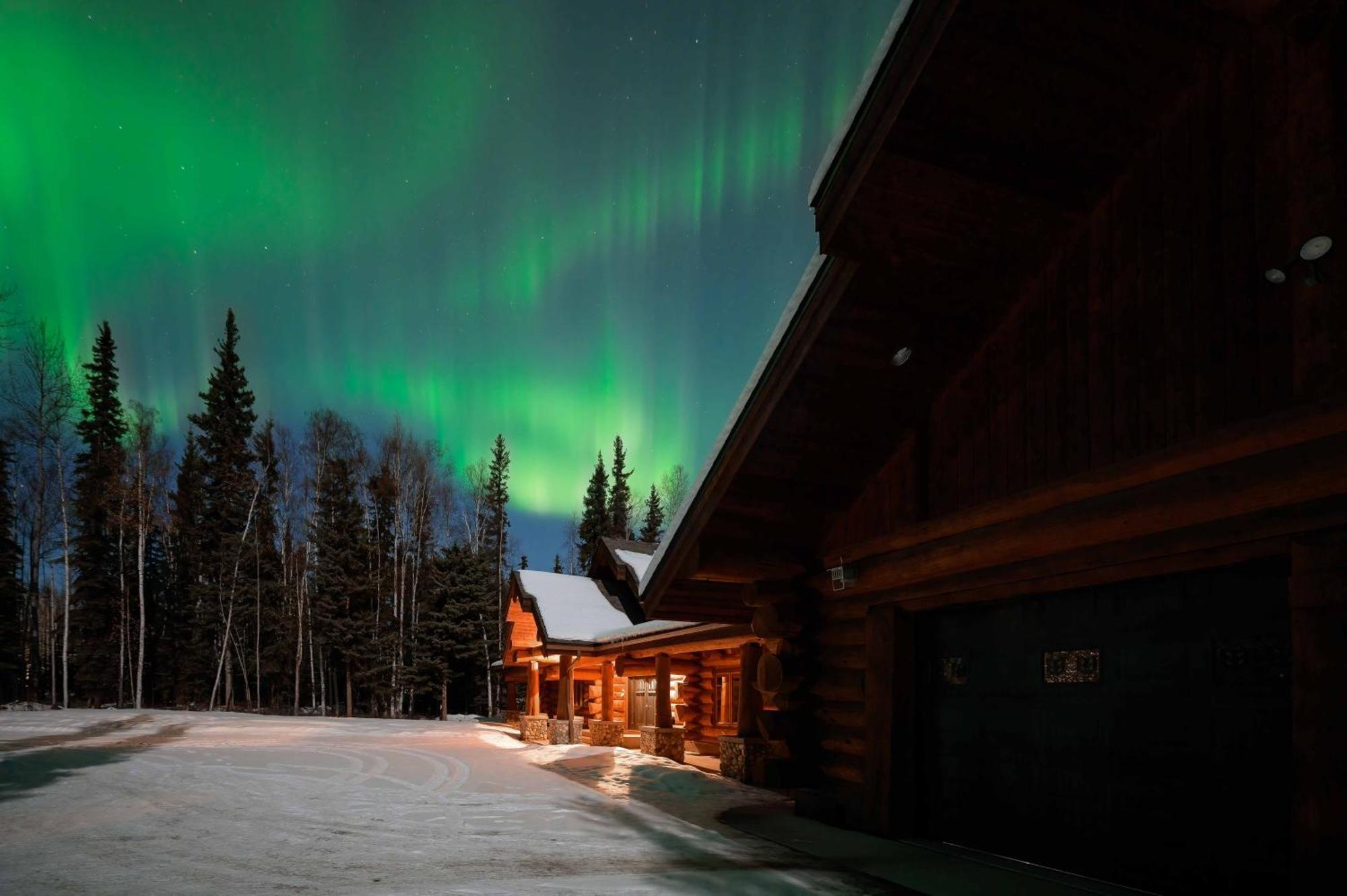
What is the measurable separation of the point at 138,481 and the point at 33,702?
32.1 ft

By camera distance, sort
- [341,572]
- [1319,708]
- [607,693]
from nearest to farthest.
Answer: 1. [1319,708]
2. [607,693]
3. [341,572]

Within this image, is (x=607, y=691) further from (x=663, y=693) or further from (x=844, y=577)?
(x=844, y=577)

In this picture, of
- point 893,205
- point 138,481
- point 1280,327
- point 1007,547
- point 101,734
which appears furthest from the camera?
point 138,481

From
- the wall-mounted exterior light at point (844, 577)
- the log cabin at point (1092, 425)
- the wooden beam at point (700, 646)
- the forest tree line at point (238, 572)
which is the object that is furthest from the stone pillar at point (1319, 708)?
the forest tree line at point (238, 572)

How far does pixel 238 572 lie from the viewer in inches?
1593

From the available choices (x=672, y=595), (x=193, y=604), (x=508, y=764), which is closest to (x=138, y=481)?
(x=193, y=604)

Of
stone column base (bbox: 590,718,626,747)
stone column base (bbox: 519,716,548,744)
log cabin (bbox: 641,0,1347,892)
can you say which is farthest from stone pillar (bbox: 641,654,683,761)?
log cabin (bbox: 641,0,1347,892)

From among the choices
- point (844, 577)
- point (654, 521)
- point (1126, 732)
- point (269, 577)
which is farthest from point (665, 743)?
point (654, 521)

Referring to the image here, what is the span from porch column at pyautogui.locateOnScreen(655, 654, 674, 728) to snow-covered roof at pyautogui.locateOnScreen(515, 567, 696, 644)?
829 mm

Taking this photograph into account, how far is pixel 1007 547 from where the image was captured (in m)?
6.87

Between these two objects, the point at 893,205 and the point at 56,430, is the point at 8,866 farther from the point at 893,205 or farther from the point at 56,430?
the point at 56,430

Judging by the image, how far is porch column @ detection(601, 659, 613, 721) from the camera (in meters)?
23.1

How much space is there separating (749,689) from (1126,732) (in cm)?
996

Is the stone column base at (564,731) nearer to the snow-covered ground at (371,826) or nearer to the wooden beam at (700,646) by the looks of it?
the wooden beam at (700,646)
